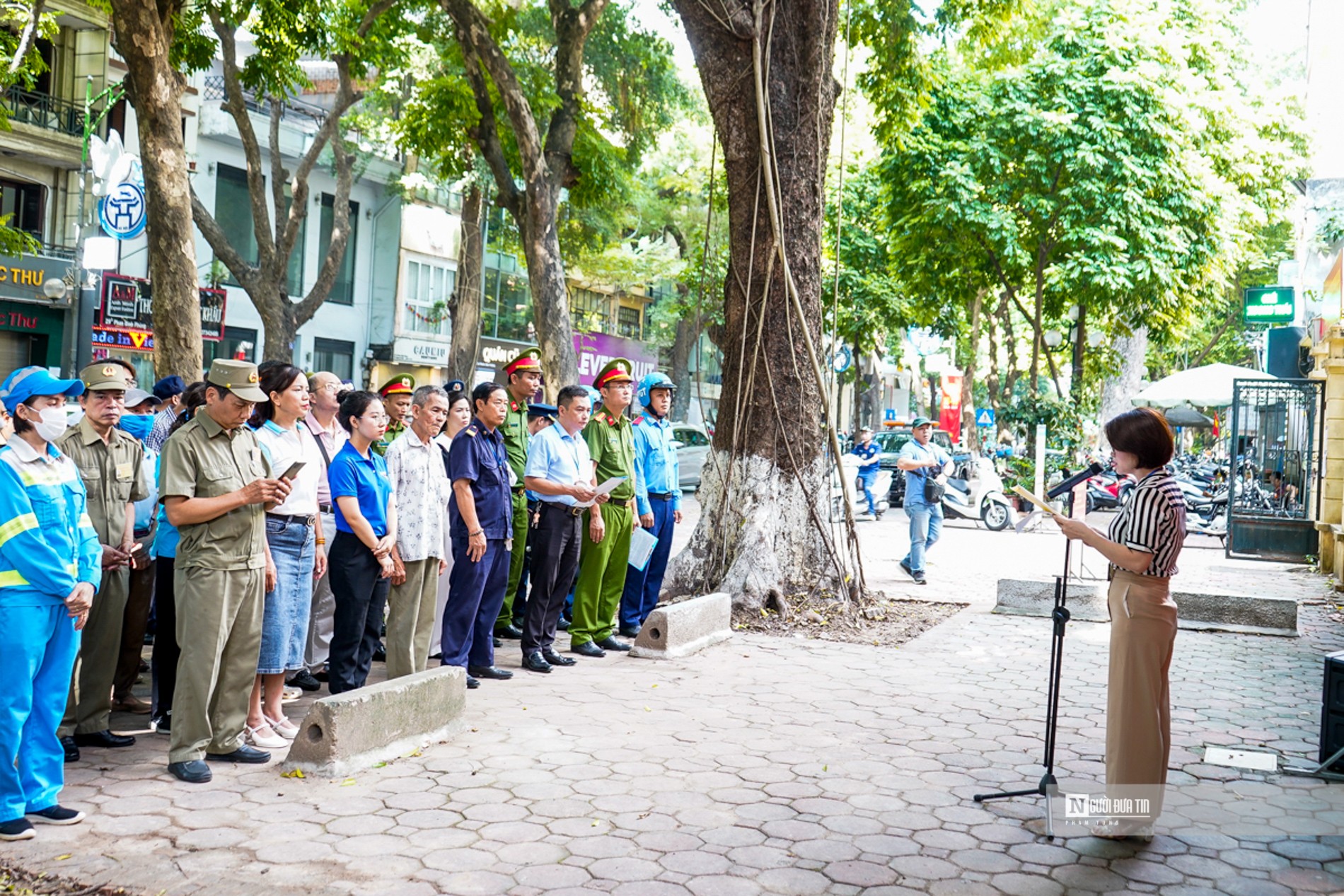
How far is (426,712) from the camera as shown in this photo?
5.66 m

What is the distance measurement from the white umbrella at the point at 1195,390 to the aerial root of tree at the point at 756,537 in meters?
12.8

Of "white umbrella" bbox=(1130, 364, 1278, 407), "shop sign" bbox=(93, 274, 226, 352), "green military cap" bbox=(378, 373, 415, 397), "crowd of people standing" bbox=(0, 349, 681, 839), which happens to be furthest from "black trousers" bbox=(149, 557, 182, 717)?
"white umbrella" bbox=(1130, 364, 1278, 407)

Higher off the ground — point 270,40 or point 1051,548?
point 270,40

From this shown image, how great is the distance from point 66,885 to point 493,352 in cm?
3224

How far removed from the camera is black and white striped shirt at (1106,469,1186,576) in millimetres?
4516

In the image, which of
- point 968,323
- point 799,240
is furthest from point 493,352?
point 799,240

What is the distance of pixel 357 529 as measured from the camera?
6.05 meters

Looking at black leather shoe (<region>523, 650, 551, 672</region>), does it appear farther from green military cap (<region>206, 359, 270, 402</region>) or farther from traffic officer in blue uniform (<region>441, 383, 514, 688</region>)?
green military cap (<region>206, 359, 270, 402</region>)

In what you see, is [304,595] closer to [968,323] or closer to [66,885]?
[66,885]

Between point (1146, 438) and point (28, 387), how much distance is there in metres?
4.16

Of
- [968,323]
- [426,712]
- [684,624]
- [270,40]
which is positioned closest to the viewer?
[426,712]

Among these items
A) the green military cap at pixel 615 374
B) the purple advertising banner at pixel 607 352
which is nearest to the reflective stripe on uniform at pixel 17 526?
the green military cap at pixel 615 374

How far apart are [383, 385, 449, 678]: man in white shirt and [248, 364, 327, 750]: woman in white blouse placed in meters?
0.68

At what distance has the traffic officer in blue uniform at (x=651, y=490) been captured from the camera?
29.3 feet
